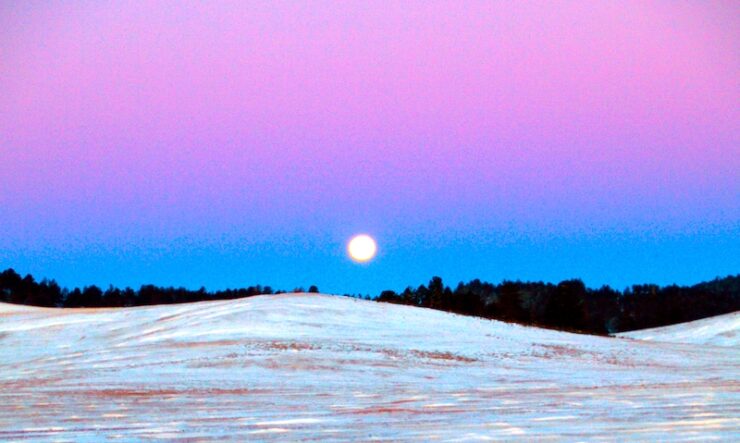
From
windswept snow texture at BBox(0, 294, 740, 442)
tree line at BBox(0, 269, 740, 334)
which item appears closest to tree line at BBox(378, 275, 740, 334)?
tree line at BBox(0, 269, 740, 334)

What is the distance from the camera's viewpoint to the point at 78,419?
9.26 meters

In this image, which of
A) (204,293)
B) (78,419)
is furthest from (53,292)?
(78,419)

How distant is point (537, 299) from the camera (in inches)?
7180

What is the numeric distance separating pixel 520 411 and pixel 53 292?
6445 inches

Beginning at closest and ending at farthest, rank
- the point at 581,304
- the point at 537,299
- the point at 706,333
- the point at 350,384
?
the point at 350,384 → the point at 706,333 → the point at 581,304 → the point at 537,299

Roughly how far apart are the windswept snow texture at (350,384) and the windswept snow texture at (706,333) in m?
14.4

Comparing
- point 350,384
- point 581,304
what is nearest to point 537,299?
point 581,304

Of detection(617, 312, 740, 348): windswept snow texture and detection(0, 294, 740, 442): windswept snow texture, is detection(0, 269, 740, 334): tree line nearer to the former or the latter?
detection(617, 312, 740, 348): windswept snow texture

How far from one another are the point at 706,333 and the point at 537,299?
13566 centimetres

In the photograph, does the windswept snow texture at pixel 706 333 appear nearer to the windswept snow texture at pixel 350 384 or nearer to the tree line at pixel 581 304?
the tree line at pixel 581 304

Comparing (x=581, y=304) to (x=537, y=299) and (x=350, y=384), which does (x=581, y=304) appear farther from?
(x=537, y=299)

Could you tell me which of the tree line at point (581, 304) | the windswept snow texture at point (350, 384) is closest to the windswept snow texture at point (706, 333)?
the tree line at point (581, 304)

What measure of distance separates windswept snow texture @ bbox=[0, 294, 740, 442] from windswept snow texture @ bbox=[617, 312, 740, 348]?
14.4 meters

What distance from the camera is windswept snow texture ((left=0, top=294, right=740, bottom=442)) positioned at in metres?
8.23
